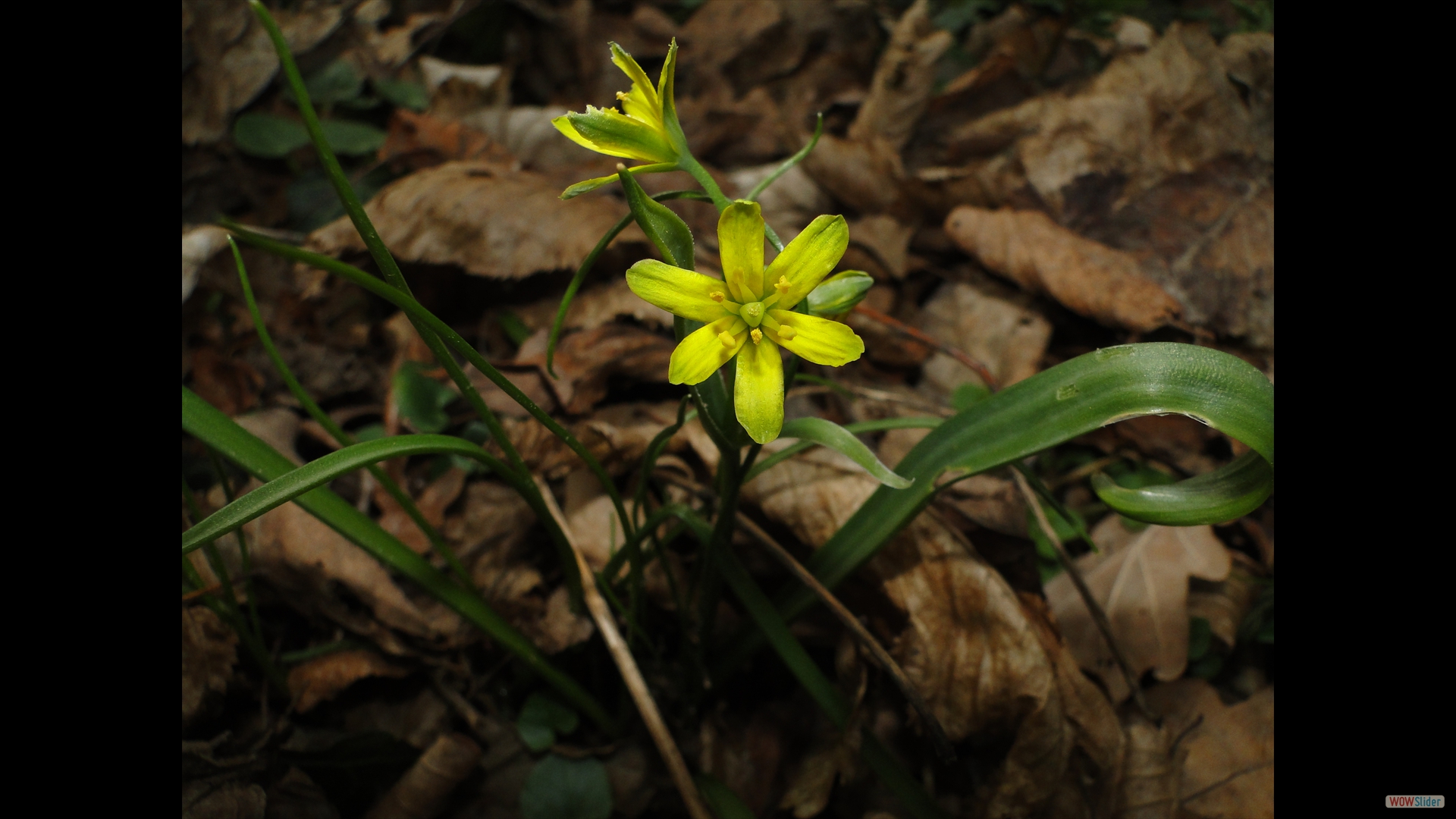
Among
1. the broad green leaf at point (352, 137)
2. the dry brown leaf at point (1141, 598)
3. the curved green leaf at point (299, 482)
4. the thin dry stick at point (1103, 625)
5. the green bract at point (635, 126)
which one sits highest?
the green bract at point (635, 126)

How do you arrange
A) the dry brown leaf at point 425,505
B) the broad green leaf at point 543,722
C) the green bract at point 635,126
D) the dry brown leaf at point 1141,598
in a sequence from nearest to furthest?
1. the green bract at point 635,126
2. the broad green leaf at point 543,722
3. the dry brown leaf at point 1141,598
4. the dry brown leaf at point 425,505

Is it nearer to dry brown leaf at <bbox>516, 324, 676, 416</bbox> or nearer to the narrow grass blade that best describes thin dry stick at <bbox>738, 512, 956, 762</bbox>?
the narrow grass blade

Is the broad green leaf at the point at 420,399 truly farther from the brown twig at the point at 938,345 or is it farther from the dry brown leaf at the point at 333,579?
the brown twig at the point at 938,345

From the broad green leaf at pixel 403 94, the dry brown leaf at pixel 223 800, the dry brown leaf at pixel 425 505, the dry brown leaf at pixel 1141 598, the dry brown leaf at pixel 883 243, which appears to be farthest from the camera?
the broad green leaf at pixel 403 94

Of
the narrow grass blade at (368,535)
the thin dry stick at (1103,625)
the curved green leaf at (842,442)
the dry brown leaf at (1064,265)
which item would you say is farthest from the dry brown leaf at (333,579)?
the dry brown leaf at (1064,265)

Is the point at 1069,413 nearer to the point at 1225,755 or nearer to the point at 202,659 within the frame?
the point at 1225,755

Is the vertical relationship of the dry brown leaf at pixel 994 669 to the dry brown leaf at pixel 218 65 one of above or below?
below

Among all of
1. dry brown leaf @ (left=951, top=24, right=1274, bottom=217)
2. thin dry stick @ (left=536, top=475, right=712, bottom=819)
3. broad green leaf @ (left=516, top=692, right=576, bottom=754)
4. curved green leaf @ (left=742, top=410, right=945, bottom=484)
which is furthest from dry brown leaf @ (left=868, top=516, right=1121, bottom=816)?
dry brown leaf @ (left=951, top=24, right=1274, bottom=217)

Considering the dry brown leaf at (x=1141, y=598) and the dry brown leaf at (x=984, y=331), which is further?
the dry brown leaf at (x=984, y=331)
